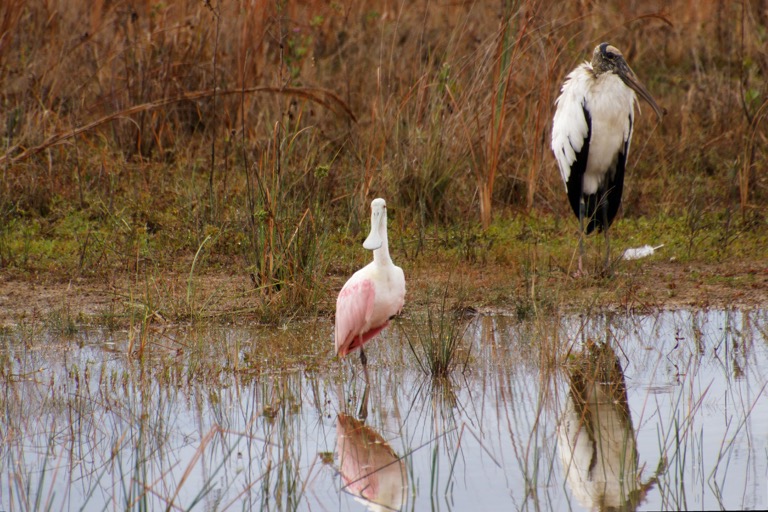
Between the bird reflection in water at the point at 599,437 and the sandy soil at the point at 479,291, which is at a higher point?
the sandy soil at the point at 479,291

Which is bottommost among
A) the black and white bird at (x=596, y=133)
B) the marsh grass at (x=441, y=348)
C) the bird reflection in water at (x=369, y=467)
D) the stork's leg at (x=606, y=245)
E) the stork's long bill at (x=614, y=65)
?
the bird reflection in water at (x=369, y=467)

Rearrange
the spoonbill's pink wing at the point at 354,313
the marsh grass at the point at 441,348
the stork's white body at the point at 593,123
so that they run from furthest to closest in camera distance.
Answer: the stork's white body at the point at 593,123 < the spoonbill's pink wing at the point at 354,313 < the marsh grass at the point at 441,348

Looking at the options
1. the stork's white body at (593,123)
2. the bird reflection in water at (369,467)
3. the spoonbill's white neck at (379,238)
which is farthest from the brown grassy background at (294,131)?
the bird reflection in water at (369,467)

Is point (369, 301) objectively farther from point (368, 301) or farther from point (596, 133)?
point (596, 133)

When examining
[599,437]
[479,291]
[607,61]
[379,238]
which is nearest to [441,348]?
[379,238]

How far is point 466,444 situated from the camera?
14.0ft

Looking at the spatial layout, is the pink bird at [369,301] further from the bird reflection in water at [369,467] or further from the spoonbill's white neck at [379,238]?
the bird reflection in water at [369,467]

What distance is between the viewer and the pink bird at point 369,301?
17.2 feet

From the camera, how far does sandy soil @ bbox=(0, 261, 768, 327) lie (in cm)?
623

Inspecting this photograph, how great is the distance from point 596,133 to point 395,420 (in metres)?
3.46

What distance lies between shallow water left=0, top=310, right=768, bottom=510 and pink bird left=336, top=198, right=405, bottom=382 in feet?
0.53

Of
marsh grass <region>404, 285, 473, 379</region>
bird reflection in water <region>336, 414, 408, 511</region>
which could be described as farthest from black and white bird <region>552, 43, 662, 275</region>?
bird reflection in water <region>336, 414, 408, 511</region>

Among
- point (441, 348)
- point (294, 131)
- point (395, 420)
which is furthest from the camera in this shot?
point (294, 131)

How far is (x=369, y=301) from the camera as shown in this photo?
17.2ft
